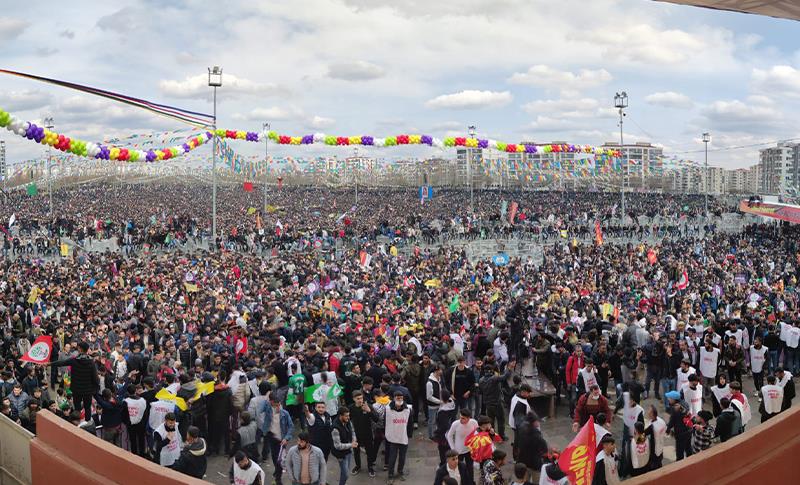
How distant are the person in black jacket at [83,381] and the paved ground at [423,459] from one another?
2209 mm

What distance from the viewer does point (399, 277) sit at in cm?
2223

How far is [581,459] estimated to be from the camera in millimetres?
5684

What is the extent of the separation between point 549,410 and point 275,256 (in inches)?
788

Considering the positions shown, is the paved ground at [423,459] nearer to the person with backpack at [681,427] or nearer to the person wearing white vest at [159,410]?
the person with backpack at [681,427]

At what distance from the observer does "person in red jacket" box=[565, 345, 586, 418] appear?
382 inches

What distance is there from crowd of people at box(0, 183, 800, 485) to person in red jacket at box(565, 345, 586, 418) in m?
0.03

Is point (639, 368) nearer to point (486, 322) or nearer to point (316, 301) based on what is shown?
point (486, 322)

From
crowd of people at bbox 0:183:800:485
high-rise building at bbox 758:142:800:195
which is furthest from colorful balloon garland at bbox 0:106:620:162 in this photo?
high-rise building at bbox 758:142:800:195

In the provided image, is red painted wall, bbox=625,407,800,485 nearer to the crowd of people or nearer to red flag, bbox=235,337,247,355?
the crowd of people

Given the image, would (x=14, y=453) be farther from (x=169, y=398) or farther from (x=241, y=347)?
(x=241, y=347)

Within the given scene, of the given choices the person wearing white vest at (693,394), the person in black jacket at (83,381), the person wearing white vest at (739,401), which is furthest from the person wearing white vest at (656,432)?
the person in black jacket at (83,381)

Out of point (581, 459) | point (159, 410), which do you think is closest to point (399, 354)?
point (159, 410)

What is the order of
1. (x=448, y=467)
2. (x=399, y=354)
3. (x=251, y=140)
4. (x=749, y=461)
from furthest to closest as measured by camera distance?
(x=251, y=140) → (x=399, y=354) → (x=448, y=467) → (x=749, y=461)

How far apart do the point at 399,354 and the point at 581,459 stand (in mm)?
4950
